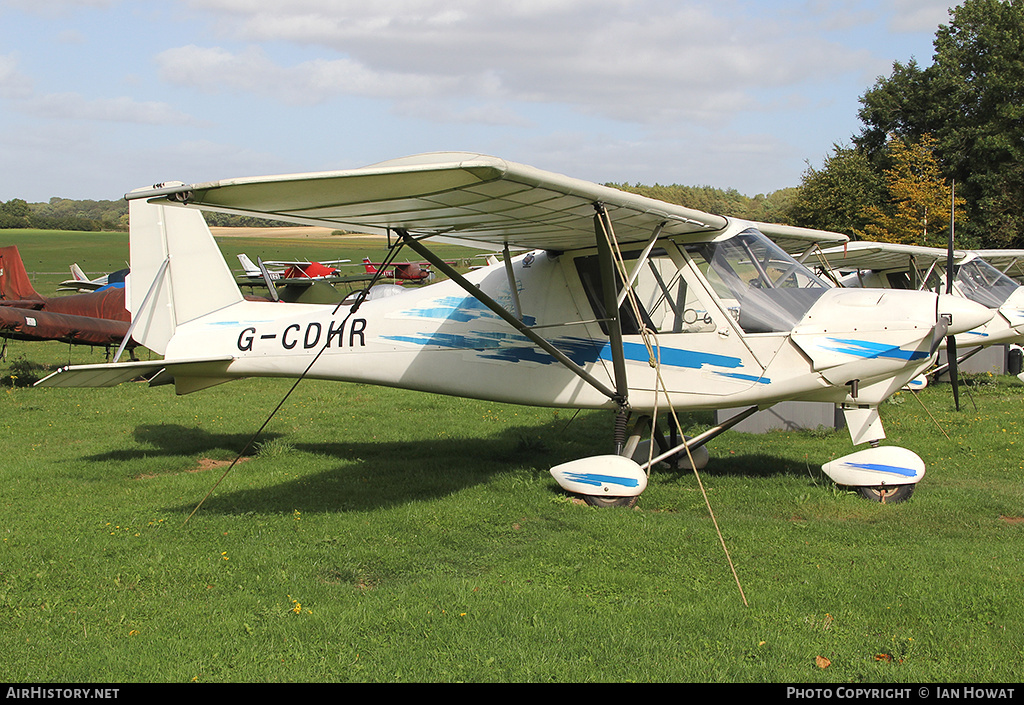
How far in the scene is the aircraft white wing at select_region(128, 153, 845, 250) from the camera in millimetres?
5008

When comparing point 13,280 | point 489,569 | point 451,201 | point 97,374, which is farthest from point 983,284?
point 13,280

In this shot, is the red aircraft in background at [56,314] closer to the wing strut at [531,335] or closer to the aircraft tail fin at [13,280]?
the aircraft tail fin at [13,280]

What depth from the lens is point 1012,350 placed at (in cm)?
1723

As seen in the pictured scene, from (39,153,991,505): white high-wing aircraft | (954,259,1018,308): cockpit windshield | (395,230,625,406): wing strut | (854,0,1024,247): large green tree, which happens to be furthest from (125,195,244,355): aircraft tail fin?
(854,0,1024,247): large green tree

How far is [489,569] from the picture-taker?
5.50 m

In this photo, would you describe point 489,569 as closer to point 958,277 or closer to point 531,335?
point 531,335

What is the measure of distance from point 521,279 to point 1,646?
5.60 metres

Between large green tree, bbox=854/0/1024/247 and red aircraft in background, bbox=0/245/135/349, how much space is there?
38.0 metres

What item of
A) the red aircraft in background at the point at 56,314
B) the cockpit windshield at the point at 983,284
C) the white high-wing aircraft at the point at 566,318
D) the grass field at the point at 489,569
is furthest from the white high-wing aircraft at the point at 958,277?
the red aircraft in background at the point at 56,314

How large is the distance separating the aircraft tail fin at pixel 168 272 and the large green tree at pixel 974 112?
3857 centimetres

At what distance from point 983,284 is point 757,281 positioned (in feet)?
35.3
